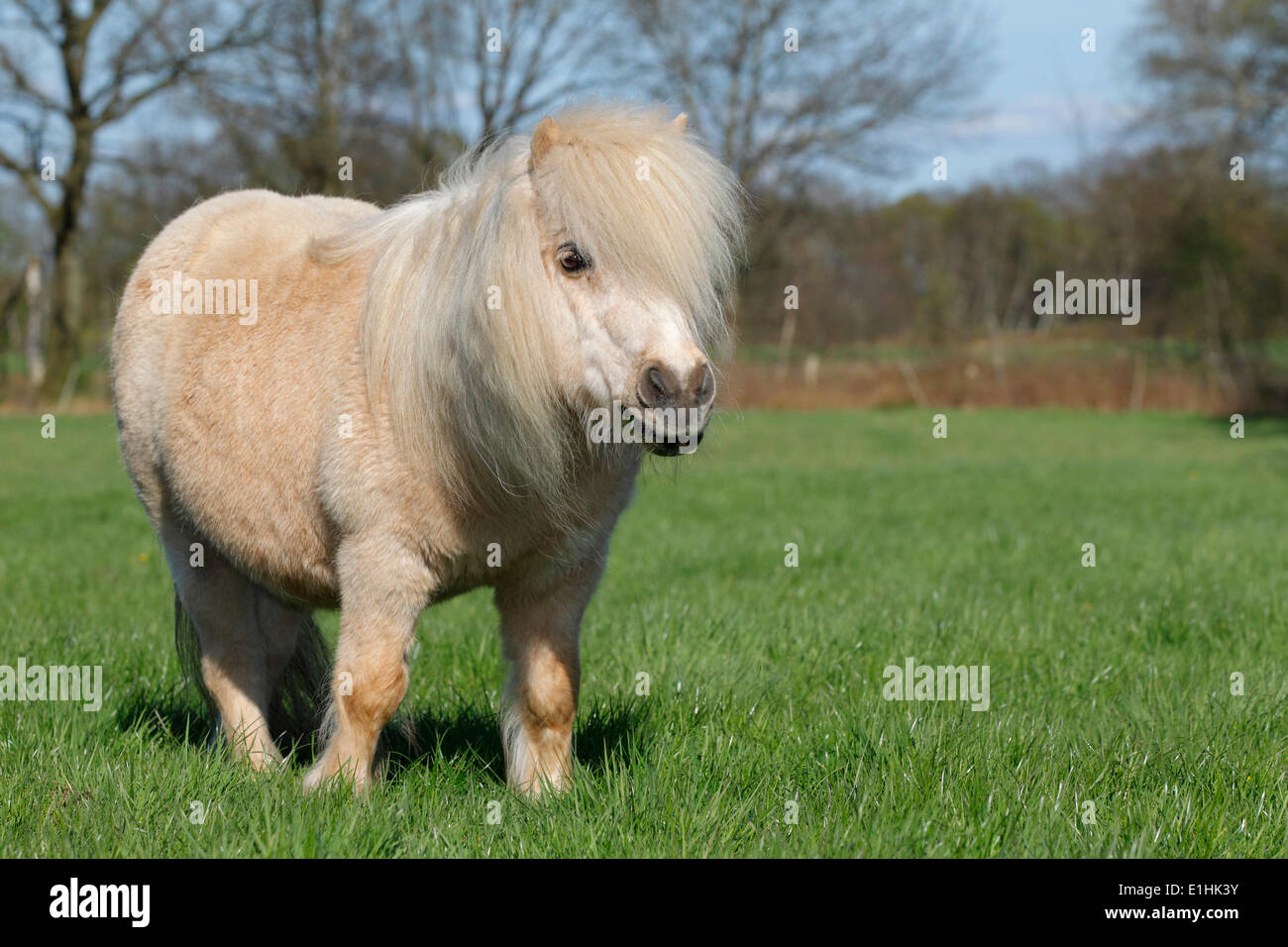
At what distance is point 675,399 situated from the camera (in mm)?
2662

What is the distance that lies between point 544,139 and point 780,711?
2.32 metres

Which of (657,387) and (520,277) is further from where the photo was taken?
(520,277)

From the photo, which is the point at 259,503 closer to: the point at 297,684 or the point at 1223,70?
the point at 297,684

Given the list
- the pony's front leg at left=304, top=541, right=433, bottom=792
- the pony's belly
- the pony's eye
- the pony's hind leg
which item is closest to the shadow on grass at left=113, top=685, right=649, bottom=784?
the pony's hind leg

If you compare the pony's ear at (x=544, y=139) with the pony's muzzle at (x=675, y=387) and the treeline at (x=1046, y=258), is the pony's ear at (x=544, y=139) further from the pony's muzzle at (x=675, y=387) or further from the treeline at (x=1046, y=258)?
the treeline at (x=1046, y=258)

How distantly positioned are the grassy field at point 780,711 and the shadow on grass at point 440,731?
2cm

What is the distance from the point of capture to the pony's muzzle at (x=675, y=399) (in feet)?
8.73

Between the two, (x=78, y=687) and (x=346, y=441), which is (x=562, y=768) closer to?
(x=346, y=441)

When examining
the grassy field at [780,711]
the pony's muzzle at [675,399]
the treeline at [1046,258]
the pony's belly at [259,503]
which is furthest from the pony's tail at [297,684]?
the treeline at [1046,258]

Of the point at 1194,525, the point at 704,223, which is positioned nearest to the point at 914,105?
the point at 1194,525

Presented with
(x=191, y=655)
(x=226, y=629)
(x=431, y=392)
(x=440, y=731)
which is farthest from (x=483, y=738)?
(x=431, y=392)

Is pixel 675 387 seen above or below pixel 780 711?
above

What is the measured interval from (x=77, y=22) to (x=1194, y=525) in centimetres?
2589

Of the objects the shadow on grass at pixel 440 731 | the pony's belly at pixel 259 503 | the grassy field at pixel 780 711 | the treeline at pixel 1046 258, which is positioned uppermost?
the treeline at pixel 1046 258
